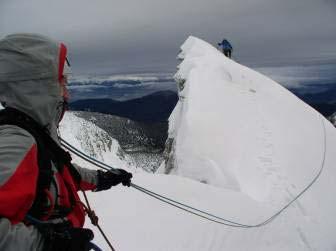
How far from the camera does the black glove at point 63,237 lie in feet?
7.38

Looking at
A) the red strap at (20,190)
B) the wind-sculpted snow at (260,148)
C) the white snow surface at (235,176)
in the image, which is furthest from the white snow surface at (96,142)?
the red strap at (20,190)

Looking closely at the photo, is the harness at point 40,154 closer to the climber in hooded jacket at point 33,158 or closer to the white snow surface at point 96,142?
the climber in hooded jacket at point 33,158

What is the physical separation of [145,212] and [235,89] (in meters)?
16.9

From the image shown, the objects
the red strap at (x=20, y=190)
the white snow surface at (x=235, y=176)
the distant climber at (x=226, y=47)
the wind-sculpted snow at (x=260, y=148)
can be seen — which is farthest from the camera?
the distant climber at (x=226, y=47)

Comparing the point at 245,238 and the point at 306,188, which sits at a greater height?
the point at 245,238

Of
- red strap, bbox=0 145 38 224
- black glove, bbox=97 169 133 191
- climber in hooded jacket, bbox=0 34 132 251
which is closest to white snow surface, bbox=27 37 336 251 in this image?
black glove, bbox=97 169 133 191

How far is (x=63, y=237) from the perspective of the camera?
227cm

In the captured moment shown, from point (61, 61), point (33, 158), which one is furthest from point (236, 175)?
point (33, 158)

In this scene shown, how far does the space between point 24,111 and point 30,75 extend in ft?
0.67

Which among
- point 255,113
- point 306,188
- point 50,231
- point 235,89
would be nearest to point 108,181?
point 50,231

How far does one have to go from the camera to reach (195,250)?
6977 millimetres

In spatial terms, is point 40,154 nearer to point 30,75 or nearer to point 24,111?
point 24,111

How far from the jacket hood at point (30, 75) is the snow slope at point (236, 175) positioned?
421cm

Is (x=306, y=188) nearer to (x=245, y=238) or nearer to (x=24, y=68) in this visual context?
(x=245, y=238)
